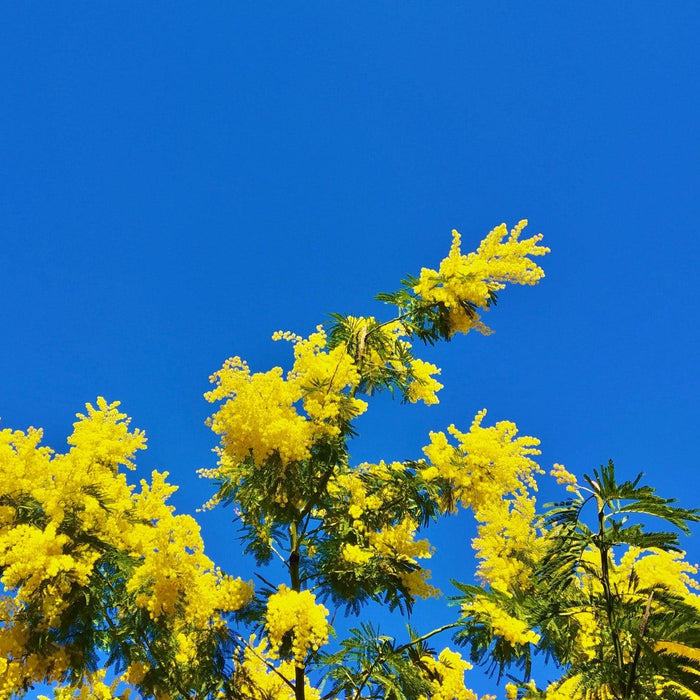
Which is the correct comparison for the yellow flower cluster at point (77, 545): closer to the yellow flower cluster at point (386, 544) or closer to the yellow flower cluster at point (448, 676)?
the yellow flower cluster at point (386, 544)

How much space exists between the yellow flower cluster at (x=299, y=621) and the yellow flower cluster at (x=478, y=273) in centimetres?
454

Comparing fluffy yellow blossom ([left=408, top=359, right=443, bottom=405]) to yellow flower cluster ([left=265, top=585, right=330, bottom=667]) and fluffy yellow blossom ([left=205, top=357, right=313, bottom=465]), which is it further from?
yellow flower cluster ([left=265, top=585, right=330, bottom=667])

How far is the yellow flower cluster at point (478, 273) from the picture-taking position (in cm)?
782

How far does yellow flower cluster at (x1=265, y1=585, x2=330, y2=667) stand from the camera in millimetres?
5637

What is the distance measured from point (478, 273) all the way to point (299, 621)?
5.20 meters

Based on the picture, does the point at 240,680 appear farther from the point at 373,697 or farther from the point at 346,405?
the point at 346,405

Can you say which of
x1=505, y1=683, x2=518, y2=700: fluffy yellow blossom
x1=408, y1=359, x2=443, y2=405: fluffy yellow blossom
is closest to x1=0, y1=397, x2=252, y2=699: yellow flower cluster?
x1=408, y1=359, x2=443, y2=405: fluffy yellow blossom

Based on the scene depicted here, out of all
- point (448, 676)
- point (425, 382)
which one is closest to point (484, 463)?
point (425, 382)

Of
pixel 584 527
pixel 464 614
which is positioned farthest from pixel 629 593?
pixel 464 614

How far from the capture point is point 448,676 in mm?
6715

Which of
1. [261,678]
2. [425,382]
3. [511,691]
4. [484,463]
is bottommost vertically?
[261,678]

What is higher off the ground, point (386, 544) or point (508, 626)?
point (386, 544)

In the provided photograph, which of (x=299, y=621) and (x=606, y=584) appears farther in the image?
(x=299, y=621)

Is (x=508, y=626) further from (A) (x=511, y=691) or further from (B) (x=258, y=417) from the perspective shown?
(A) (x=511, y=691)
